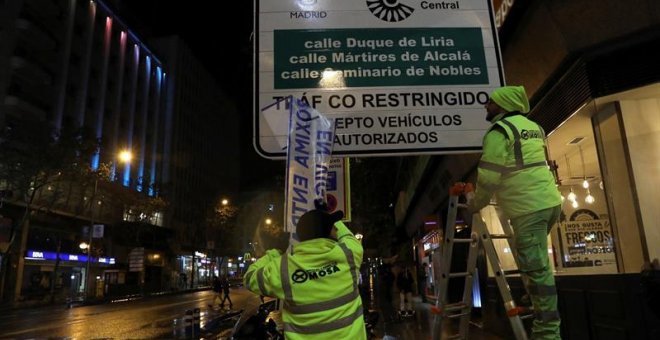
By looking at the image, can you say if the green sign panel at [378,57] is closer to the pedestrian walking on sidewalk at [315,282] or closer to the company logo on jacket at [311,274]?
the pedestrian walking on sidewalk at [315,282]

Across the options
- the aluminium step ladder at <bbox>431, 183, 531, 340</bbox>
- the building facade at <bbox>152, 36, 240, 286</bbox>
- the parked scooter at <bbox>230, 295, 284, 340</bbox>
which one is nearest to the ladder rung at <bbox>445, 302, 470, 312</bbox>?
the aluminium step ladder at <bbox>431, 183, 531, 340</bbox>

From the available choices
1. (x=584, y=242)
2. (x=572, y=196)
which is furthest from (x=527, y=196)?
(x=572, y=196)

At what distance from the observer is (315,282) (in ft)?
8.69

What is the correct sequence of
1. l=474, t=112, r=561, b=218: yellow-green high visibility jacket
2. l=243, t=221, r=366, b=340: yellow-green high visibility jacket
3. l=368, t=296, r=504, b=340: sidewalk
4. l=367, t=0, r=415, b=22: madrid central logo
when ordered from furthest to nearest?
l=368, t=296, r=504, b=340: sidewalk < l=367, t=0, r=415, b=22: madrid central logo < l=474, t=112, r=561, b=218: yellow-green high visibility jacket < l=243, t=221, r=366, b=340: yellow-green high visibility jacket

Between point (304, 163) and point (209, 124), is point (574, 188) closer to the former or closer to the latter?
point (304, 163)

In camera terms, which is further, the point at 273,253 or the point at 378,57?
the point at 378,57

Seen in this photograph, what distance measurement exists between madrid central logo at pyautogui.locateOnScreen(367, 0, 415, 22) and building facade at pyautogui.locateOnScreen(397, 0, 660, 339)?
2199 mm

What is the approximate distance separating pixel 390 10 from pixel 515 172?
172 cm

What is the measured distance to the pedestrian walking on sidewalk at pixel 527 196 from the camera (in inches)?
113

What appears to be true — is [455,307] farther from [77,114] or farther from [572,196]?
[77,114]

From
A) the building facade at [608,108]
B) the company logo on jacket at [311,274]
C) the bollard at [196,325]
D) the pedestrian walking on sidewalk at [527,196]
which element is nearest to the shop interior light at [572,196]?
the building facade at [608,108]

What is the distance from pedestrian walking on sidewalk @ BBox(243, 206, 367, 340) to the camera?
2635 millimetres

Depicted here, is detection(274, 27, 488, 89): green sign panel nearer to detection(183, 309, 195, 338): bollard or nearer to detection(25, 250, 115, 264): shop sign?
detection(183, 309, 195, 338): bollard

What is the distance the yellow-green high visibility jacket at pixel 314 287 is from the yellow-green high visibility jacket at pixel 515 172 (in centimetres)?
103
